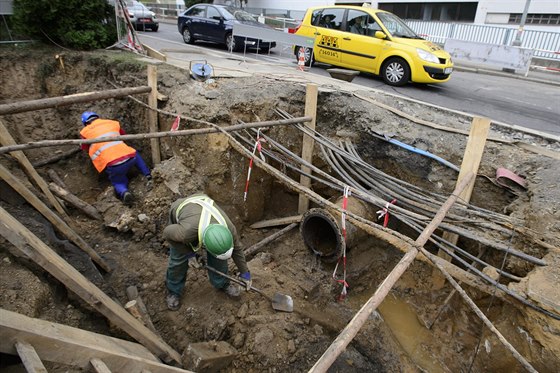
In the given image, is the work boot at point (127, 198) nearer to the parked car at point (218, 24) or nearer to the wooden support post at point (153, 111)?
the wooden support post at point (153, 111)

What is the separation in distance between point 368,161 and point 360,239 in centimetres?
116

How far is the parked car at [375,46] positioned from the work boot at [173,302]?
6.91m

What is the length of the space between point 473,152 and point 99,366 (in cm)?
405

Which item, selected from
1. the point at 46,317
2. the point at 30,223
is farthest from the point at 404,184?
the point at 30,223

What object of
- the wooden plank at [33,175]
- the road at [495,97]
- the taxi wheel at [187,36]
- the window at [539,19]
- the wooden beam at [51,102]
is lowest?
the wooden plank at [33,175]

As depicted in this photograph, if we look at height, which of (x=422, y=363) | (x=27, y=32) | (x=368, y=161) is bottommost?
(x=422, y=363)

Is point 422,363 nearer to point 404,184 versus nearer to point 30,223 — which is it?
point 404,184

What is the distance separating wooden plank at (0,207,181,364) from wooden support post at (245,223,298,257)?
2.12 metres

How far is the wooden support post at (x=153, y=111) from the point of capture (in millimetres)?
5699

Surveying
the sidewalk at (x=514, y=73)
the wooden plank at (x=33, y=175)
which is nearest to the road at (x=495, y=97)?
the sidewalk at (x=514, y=73)

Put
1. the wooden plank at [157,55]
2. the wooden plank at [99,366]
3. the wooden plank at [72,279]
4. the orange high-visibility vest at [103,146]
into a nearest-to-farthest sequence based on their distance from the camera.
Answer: the wooden plank at [99,366], the wooden plank at [72,279], the orange high-visibility vest at [103,146], the wooden plank at [157,55]

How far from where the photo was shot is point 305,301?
14.4 feet

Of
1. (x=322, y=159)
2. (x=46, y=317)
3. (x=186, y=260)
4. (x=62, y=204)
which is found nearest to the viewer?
(x=46, y=317)

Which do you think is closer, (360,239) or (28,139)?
(360,239)
